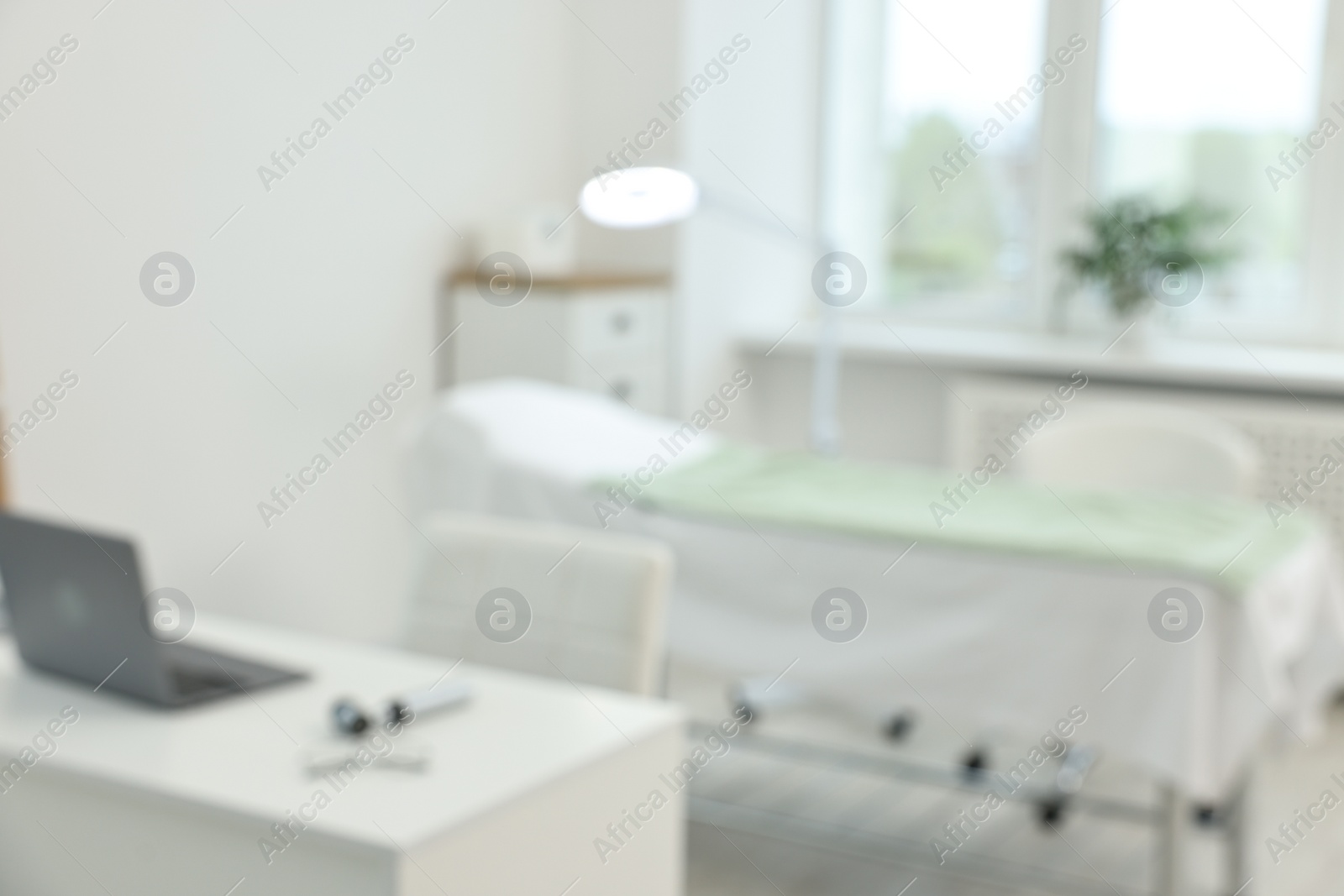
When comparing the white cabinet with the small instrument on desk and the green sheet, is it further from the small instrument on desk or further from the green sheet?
the small instrument on desk

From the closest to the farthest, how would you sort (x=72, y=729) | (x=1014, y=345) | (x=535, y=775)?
(x=535, y=775) < (x=72, y=729) < (x=1014, y=345)

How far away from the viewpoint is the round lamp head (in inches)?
108

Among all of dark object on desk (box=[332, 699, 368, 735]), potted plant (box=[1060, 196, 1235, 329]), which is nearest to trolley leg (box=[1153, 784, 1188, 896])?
dark object on desk (box=[332, 699, 368, 735])

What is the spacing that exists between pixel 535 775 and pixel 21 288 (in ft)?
5.82

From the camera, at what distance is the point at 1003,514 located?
8.54 feet

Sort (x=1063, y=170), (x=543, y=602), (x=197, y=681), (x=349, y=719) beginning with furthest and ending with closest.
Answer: (x=1063, y=170) → (x=543, y=602) → (x=197, y=681) → (x=349, y=719)

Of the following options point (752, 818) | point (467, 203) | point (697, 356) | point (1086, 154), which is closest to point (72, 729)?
point (752, 818)

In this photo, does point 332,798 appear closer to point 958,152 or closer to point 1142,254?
point 1142,254

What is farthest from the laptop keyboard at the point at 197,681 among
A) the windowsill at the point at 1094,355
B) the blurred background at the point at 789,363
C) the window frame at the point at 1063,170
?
the window frame at the point at 1063,170

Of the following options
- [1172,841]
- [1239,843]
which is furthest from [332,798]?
[1239,843]

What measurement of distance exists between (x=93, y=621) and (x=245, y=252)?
67.3 inches

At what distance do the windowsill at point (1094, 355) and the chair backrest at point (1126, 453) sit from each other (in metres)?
0.64

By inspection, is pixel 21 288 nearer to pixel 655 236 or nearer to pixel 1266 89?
pixel 655 236

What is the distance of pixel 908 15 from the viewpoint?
439 centimetres
